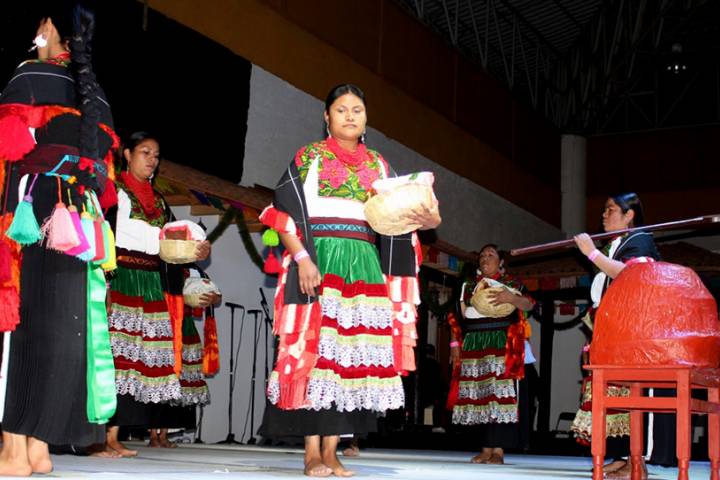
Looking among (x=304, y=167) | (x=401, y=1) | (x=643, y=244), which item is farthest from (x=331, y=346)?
(x=401, y=1)

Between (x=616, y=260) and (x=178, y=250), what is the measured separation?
2.18 meters

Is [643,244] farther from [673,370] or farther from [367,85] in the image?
[367,85]

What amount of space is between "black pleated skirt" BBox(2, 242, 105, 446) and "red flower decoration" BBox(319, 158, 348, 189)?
0.98 m

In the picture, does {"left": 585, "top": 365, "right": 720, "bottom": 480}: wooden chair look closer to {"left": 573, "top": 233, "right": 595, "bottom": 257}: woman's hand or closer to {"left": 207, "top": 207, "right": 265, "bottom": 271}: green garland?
{"left": 573, "top": 233, "right": 595, "bottom": 257}: woman's hand

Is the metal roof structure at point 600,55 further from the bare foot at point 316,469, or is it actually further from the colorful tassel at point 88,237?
the colorful tassel at point 88,237

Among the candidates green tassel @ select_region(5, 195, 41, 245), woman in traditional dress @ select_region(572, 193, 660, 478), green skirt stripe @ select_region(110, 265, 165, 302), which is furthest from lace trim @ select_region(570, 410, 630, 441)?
green tassel @ select_region(5, 195, 41, 245)

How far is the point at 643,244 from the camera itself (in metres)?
4.56

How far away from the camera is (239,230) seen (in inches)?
344

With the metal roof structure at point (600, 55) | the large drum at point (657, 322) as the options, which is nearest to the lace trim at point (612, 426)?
the large drum at point (657, 322)

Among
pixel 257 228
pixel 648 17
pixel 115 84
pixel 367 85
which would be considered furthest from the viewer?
pixel 648 17

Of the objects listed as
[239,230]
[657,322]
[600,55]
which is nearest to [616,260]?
[657,322]

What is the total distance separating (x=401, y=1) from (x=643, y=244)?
7826 mm

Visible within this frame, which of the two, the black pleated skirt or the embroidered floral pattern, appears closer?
the black pleated skirt

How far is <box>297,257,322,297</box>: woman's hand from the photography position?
3.46 metres
